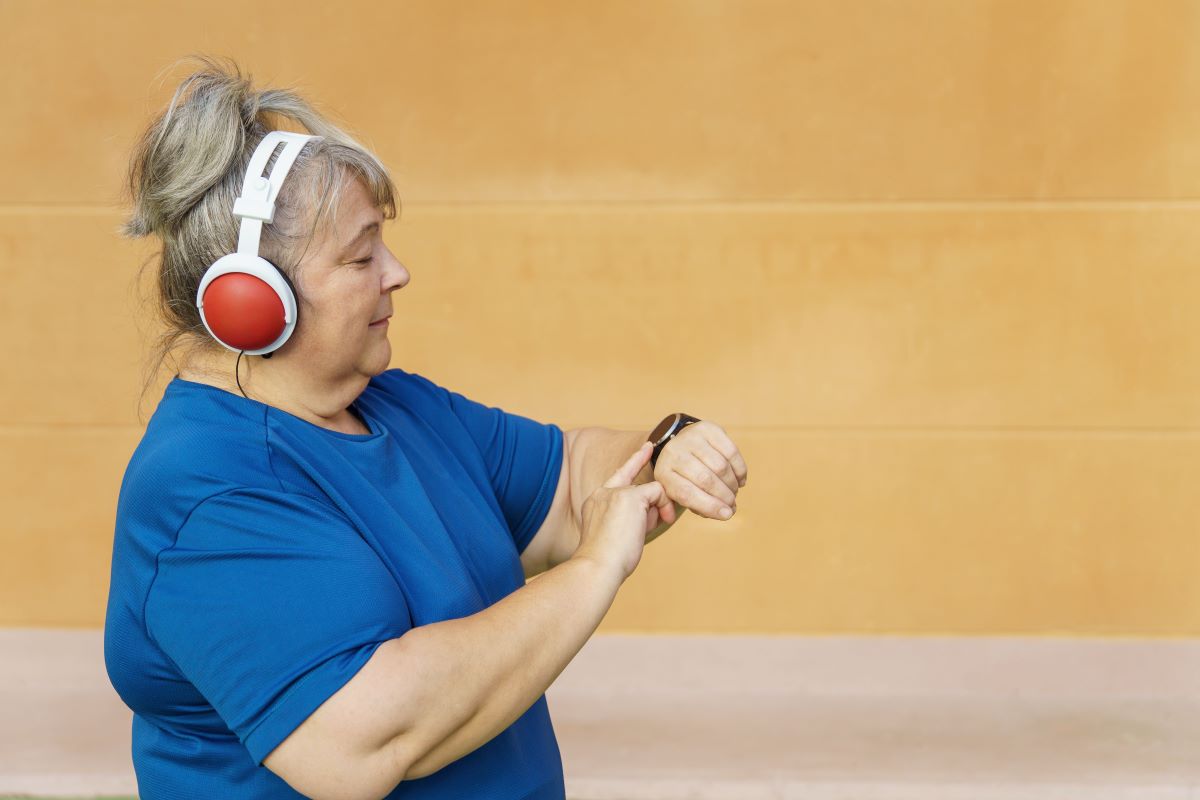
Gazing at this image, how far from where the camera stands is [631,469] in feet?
5.12

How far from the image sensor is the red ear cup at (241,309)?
1286 mm

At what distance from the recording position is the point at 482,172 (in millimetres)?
3359

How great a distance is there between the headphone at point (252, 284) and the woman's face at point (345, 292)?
0.04 metres

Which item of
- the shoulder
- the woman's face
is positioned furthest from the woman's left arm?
the shoulder

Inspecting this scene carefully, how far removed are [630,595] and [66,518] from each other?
1.64 metres

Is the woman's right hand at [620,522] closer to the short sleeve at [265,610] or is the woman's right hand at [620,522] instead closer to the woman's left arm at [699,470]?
the woman's left arm at [699,470]

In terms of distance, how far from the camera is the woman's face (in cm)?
137

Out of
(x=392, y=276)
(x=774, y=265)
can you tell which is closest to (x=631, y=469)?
(x=392, y=276)

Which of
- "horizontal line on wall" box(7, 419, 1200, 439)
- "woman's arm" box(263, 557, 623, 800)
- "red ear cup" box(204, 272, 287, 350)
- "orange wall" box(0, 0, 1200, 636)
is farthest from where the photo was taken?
"horizontal line on wall" box(7, 419, 1200, 439)

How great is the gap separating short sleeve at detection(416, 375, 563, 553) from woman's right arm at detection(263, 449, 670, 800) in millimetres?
437

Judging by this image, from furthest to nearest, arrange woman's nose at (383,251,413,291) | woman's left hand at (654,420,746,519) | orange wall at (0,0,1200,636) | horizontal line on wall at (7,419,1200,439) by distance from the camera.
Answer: horizontal line on wall at (7,419,1200,439) < orange wall at (0,0,1200,636) < woman's left hand at (654,420,746,519) < woman's nose at (383,251,413,291)

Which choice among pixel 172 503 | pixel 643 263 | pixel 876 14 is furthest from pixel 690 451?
pixel 876 14

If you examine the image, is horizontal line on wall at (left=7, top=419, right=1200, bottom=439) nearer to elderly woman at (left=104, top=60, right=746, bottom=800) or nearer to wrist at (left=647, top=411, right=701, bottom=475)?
wrist at (left=647, top=411, right=701, bottom=475)

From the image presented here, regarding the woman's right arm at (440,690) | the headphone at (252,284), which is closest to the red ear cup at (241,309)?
the headphone at (252,284)
